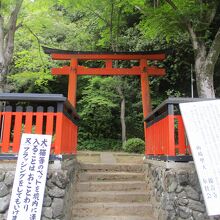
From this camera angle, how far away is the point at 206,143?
3.67 meters

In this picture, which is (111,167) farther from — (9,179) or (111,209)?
(9,179)

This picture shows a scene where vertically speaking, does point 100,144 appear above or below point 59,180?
above

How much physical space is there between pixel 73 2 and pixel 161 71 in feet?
14.4

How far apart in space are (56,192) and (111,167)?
2.88 metres

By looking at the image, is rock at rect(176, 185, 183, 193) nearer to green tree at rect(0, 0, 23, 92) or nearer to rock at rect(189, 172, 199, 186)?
rock at rect(189, 172, 199, 186)

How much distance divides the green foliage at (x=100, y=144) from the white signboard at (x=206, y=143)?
10640 mm

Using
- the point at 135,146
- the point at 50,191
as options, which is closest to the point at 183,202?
the point at 50,191

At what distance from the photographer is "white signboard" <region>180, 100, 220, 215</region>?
330cm

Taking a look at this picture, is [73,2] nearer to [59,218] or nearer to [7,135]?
[7,135]

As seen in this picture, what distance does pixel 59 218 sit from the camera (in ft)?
13.1

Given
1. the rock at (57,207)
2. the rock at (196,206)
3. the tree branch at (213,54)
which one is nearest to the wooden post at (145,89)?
the tree branch at (213,54)

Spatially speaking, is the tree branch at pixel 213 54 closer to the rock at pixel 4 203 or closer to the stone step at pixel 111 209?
the stone step at pixel 111 209

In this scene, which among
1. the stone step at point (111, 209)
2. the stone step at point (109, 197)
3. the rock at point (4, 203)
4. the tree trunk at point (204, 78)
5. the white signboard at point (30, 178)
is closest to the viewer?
the white signboard at point (30, 178)

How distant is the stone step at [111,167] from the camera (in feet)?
22.3
